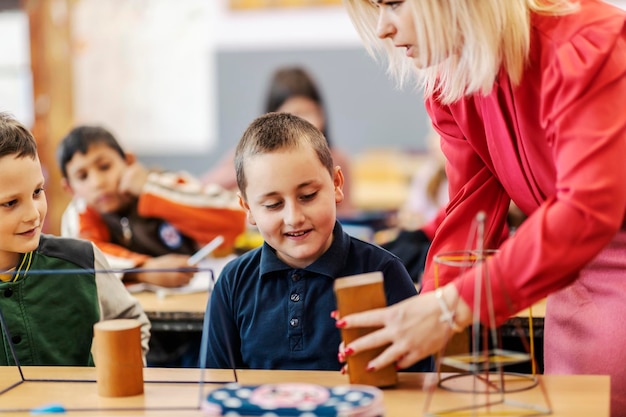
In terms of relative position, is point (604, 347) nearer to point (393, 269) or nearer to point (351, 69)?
point (393, 269)

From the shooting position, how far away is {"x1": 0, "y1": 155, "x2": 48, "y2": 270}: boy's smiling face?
5.41 ft

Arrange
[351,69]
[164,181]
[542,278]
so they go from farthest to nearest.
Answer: [351,69] < [164,181] < [542,278]

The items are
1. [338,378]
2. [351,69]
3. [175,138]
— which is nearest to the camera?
[338,378]

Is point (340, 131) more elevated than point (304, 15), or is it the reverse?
point (304, 15)

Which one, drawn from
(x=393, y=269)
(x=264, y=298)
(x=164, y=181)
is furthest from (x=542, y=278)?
(x=164, y=181)

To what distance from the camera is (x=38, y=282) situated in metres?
1.73

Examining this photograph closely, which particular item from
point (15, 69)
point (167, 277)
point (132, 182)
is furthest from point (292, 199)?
point (15, 69)

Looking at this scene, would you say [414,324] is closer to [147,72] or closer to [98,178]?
[98,178]

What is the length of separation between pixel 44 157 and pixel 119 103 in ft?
1.91

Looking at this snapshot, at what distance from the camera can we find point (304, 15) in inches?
215

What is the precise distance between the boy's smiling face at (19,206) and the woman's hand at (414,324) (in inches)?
28.7

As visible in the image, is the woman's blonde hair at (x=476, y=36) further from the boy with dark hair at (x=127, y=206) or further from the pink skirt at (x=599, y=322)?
the boy with dark hair at (x=127, y=206)

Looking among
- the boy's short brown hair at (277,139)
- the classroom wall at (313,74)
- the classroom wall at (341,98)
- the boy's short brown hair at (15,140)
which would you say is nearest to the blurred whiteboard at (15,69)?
the classroom wall at (313,74)

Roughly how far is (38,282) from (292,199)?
54cm
